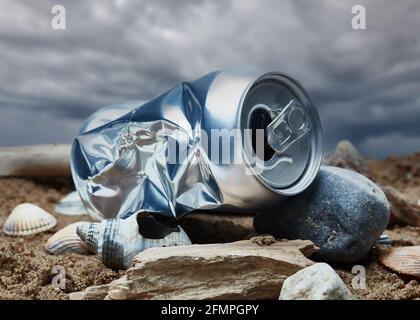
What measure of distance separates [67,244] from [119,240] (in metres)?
0.62

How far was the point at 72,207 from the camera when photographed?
13.8ft

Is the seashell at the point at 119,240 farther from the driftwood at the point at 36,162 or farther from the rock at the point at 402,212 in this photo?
the driftwood at the point at 36,162

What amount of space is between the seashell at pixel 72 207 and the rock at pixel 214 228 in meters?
1.34

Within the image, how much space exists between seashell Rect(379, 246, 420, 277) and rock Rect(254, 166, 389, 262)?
0.10 meters

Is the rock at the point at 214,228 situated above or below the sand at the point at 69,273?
above

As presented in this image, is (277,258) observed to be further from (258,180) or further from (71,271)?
(71,271)

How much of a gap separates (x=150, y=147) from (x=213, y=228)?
65 cm

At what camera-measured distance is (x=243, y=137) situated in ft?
7.46

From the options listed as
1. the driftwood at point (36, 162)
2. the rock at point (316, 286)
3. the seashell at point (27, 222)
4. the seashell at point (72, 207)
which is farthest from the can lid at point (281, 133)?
the driftwood at point (36, 162)

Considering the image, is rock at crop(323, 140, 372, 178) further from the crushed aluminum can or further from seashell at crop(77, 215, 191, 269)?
seashell at crop(77, 215, 191, 269)

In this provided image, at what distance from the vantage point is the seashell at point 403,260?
2.41 m

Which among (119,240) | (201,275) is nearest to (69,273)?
(119,240)

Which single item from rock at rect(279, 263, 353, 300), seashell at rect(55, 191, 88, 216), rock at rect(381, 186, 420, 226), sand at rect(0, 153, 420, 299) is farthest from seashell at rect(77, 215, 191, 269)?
rock at rect(381, 186, 420, 226)

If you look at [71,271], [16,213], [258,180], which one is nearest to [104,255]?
[71,271]
